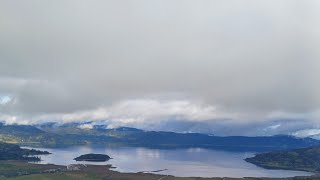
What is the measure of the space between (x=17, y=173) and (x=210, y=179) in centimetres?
9092

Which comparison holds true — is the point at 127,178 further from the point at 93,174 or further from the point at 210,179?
the point at 210,179

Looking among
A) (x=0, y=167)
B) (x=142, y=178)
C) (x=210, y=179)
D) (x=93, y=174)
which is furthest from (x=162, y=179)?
(x=0, y=167)

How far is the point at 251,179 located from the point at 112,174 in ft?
221

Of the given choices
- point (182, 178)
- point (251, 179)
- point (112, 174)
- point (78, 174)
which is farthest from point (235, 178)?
point (78, 174)

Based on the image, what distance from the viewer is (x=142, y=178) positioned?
177375mm

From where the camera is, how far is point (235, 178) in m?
185

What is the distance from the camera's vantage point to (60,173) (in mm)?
179250

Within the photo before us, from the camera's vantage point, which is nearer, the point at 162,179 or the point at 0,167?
the point at 162,179

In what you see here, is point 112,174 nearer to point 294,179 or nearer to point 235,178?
point 235,178

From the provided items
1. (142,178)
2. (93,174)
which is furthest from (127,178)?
(93,174)

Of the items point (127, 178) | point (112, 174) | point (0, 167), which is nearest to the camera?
point (127, 178)

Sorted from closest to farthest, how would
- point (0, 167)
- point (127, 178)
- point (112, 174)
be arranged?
point (127, 178) < point (112, 174) < point (0, 167)

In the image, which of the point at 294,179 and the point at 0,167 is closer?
the point at 294,179

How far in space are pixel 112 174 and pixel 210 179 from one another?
156ft
